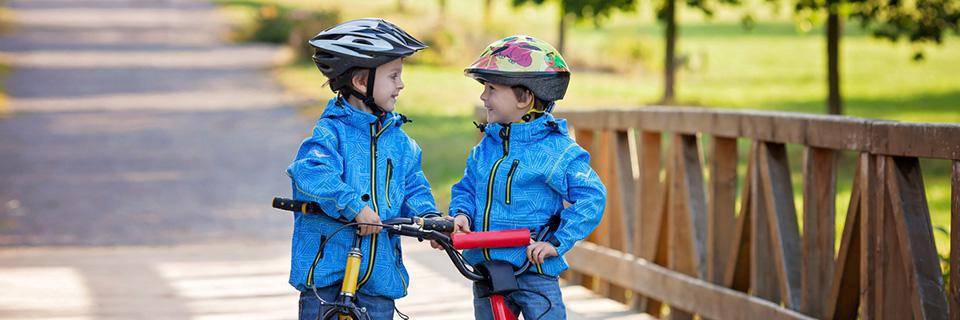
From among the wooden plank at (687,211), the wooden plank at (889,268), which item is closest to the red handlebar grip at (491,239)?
the wooden plank at (889,268)

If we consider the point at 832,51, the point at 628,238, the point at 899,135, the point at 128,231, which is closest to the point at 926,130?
the point at 899,135

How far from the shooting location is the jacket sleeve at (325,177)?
4344mm

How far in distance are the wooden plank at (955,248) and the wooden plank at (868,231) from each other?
1.29ft

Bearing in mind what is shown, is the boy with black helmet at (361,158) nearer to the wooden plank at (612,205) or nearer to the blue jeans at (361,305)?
the blue jeans at (361,305)

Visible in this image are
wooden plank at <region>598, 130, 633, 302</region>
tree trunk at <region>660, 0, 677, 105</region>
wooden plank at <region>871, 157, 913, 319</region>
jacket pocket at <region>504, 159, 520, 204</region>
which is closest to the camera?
jacket pocket at <region>504, 159, 520, 204</region>

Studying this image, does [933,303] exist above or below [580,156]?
below

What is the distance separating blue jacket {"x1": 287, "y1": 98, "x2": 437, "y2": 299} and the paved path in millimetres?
2489

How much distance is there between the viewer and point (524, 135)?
180 inches

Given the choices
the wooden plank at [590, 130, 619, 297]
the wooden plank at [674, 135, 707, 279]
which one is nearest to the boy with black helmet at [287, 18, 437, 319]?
the wooden plank at [674, 135, 707, 279]

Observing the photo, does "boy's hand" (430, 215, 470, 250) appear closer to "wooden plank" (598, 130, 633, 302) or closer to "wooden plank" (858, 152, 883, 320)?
"wooden plank" (858, 152, 883, 320)

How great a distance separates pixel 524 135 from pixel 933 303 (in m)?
1.47

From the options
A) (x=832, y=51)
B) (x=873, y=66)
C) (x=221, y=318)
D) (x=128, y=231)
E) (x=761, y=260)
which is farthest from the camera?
(x=873, y=66)

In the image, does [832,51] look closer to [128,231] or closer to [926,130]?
[128,231]

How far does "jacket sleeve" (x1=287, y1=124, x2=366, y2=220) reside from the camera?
14.3 feet
